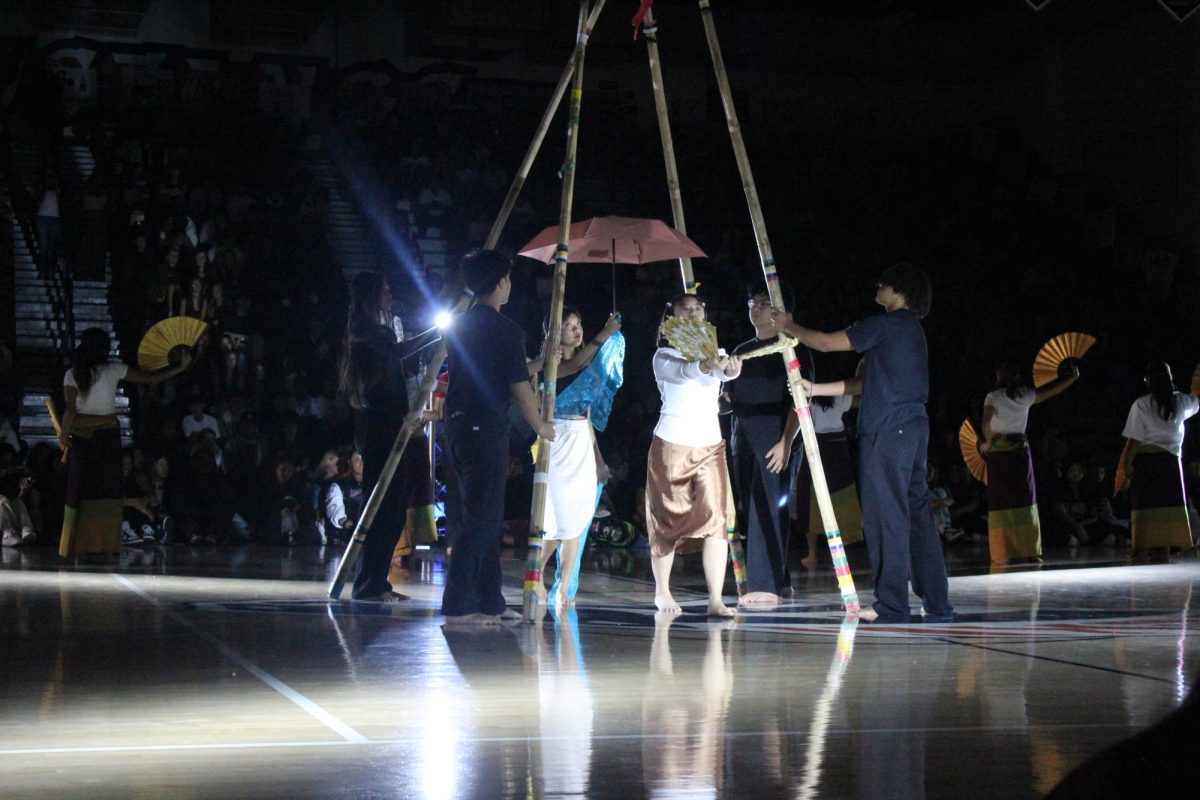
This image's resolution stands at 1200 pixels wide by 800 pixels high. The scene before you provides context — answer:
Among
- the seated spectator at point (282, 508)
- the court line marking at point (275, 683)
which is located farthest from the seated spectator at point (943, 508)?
the court line marking at point (275, 683)

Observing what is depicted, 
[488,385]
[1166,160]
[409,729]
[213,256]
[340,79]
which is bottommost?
[409,729]

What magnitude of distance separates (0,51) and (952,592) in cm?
1898

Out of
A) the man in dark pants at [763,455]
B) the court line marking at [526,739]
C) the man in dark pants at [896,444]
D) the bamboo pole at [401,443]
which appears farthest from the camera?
the man in dark pants at [763,455]

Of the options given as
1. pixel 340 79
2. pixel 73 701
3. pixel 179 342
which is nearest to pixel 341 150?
pixel 340 79

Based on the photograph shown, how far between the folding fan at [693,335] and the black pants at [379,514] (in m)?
1.73

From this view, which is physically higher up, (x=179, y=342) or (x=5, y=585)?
(x=179, y=342)

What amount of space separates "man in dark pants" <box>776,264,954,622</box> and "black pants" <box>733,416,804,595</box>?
3.39 feet

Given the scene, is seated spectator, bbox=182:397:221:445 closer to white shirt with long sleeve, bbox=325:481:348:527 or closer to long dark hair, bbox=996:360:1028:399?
white shirt with long sleeve, bbox=325:481:348:527

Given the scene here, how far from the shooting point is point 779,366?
8.74 m

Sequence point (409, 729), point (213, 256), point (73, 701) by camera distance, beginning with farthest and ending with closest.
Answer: point (213, 256) → point (73, 701) → point (409, 729)

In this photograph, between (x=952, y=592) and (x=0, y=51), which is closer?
(x=952, y=592)

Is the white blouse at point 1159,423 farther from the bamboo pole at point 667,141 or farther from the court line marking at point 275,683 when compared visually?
the court line marking at point 275,683

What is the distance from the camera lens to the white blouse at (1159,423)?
40.6ft

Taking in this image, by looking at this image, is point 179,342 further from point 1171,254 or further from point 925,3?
A: point 925,3
